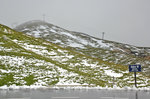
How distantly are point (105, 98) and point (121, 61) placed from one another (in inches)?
3649

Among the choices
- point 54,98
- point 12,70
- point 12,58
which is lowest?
point 54,98

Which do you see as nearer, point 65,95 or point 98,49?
point 65,95

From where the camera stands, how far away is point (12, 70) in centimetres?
2533

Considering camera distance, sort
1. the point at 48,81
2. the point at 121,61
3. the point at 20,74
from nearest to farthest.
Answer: the point at 48,81 → the point at 20,74 → the point at 121,61

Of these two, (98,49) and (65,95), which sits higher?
(98,49)

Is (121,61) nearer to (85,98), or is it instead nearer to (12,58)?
(12,58)

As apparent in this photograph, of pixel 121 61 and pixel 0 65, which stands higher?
pixel 121 61

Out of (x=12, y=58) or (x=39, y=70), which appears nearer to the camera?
(x=39, y=70)

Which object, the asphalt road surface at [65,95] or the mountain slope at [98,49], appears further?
the mountain slope at [98,49]

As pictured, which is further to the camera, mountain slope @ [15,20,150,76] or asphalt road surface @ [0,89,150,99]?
mountain slope @ [15,20,150,76]

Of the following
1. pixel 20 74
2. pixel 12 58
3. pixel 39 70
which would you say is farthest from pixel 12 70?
pixel 12 58

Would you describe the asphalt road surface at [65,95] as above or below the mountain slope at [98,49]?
below

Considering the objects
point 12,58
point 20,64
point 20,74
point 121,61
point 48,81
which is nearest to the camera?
point 48,81

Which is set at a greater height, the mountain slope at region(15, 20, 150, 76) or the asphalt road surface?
the mountain slope at region(15, 20, 150, 76)
